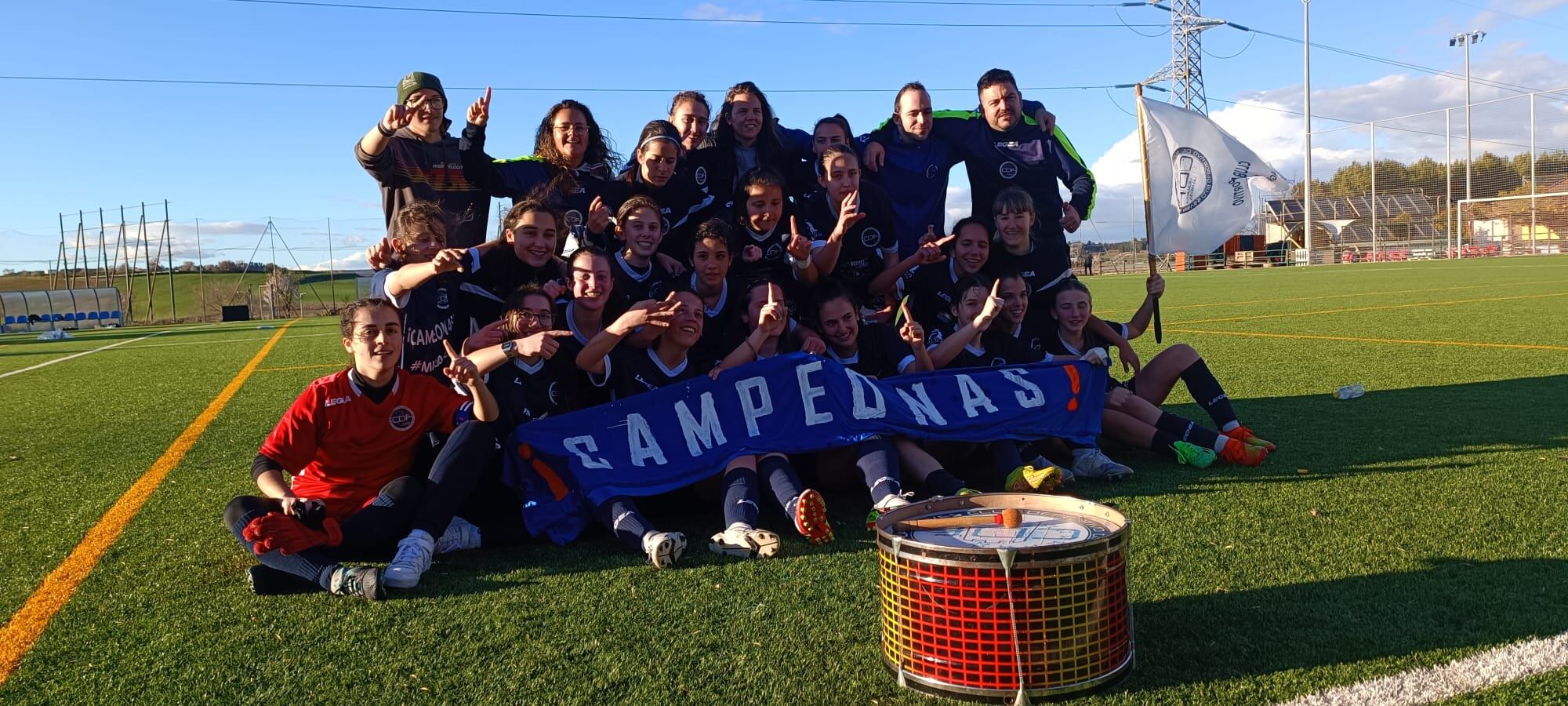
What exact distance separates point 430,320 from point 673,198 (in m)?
1.45

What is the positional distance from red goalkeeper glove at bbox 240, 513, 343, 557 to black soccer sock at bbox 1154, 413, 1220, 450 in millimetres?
3771

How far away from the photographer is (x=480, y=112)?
4.97m

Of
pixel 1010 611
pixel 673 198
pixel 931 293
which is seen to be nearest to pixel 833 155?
pixel 673 198

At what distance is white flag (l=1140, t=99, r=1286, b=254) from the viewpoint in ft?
20.9

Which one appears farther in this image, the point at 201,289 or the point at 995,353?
the point at 201,289

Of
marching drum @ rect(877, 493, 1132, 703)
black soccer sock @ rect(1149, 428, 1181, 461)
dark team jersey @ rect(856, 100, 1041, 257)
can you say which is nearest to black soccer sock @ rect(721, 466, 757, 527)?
marching drum @ rect(877, 493, 1132, 703)

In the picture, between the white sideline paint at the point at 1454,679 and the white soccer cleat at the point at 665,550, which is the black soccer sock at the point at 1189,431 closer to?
the white sideline paint at the point at 1454,679

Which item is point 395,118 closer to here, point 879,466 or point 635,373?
point 635,373

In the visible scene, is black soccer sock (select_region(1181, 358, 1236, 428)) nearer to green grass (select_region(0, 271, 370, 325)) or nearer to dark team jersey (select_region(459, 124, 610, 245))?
dark team jersey (select_region(459, 124, 610, 245))

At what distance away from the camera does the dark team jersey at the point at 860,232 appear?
17.9 ft

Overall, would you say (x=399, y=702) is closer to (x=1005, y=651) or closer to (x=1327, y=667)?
(x=1005, y=651)

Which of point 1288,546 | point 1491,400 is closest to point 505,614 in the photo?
point 1288,546

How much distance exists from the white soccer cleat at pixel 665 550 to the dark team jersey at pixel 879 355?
1.53 m

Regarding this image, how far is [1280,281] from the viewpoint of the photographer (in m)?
25.0
